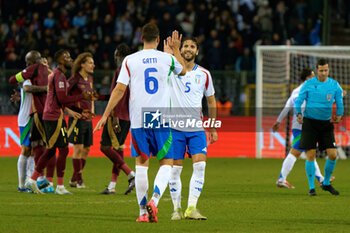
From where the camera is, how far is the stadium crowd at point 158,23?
22.0m

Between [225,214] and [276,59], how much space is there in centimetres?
1219

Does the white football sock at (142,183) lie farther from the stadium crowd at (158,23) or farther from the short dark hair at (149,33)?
the stadium crowd at (158,23)

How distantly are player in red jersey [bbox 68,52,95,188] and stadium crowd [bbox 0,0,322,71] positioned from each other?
9926 mm

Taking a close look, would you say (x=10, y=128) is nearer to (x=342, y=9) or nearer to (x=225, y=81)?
(x=225, y=81)

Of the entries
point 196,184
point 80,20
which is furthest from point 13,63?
point 196,184

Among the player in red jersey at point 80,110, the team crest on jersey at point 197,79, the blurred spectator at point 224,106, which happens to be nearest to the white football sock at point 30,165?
the player in red jersey at point 80,110

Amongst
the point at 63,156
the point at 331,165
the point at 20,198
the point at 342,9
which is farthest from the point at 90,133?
the point at 342,9

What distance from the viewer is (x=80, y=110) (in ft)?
36.9

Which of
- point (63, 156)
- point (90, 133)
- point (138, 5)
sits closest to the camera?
point (63, 156)

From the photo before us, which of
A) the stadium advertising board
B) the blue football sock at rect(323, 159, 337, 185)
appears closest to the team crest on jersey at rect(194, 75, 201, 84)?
the blue football sock at rect(323, 159, 337, 185)

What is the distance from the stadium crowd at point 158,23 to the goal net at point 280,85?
1.80 m

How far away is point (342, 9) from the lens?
2512cm

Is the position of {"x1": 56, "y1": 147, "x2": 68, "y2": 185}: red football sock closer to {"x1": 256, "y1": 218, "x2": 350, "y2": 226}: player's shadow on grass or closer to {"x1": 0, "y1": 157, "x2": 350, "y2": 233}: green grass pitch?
{"x1": 0, "y1": 157, "x2": 350, "y2": 233}: green grass pitch

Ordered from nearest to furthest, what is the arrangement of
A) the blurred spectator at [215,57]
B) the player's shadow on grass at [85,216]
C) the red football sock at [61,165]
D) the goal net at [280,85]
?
the player's shadow on grass at [85,216]
the red football sock at [61,165]
the goal net at [280,85]
the blurred spectator at [215,57]
